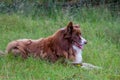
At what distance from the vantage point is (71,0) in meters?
16.4

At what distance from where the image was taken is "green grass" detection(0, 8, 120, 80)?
7371mm

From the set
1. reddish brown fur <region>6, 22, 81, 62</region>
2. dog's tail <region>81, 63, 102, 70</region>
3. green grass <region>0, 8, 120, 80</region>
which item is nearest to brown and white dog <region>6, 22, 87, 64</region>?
reddish brown fur <region>6, 22, 81, 62</region>

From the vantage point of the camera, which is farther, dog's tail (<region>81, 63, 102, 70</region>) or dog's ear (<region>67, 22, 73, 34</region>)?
dog's ear (<region>67, 22, 73, 34</region>)

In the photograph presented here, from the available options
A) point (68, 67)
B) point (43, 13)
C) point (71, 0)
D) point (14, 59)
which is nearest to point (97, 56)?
point (68, 67)

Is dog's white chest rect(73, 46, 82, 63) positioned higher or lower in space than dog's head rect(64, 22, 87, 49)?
lower

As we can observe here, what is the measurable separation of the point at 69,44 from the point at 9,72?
1.68 meters

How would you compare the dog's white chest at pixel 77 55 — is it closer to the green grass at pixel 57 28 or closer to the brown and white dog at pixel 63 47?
the brown and white dog at pixel 63 47

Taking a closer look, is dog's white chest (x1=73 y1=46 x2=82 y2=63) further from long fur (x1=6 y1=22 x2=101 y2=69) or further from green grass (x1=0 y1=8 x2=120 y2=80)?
green grass (x1=0 y1=8 x2=120 y2=80)

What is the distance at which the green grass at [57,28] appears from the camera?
737 cm

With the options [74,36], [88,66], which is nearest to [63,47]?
[74,36]

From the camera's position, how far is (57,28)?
469 inches

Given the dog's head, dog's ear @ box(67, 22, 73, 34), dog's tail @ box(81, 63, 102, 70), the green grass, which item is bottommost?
dog's tail @ box(81, 63, 102, 70)

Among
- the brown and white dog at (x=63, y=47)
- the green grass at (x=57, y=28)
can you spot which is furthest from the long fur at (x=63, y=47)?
the green grass at (x=57, y=28)

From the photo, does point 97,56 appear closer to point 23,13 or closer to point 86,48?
point 86,48
